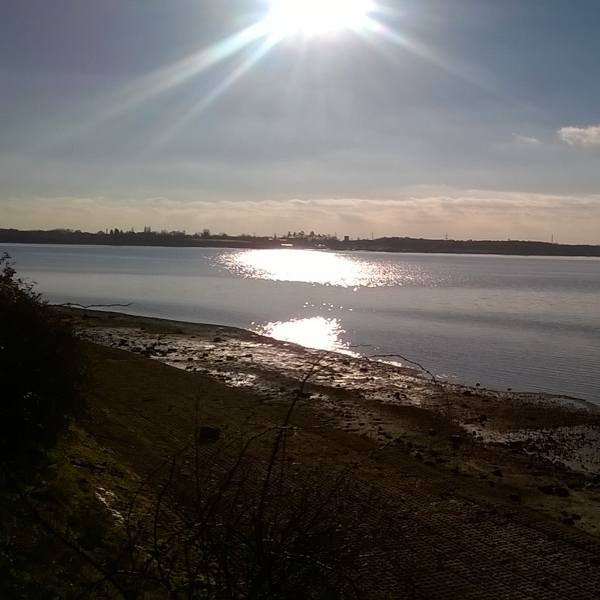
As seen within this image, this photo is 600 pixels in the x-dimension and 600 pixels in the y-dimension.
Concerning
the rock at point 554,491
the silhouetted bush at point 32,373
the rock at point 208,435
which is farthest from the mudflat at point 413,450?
the silhouetted bush at point 32,373

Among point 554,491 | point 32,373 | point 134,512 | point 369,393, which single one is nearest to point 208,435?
point 134,512

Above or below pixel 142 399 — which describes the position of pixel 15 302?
above

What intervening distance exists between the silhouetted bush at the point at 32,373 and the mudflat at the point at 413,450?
0.92m

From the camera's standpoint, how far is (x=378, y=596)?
6652mm

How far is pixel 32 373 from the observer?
8031 millimetres

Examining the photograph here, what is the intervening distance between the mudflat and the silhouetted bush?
0.92m

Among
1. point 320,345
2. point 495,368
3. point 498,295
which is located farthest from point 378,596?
point 498,295

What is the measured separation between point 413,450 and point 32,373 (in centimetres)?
731

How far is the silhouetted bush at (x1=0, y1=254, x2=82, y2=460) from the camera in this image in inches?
288

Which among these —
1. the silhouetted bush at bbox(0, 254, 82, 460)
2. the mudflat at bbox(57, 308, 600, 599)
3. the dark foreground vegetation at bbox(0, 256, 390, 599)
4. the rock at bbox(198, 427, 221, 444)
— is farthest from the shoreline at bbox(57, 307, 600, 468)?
the dark foreground vegetation at bbox(0, 256, 390, 599)

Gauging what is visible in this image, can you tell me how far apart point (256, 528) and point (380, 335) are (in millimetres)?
31022

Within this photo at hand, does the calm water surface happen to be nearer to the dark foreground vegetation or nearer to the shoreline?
the shoreline

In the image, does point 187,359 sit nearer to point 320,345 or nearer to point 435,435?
point 320,345

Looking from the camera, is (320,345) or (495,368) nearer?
(495,368)
